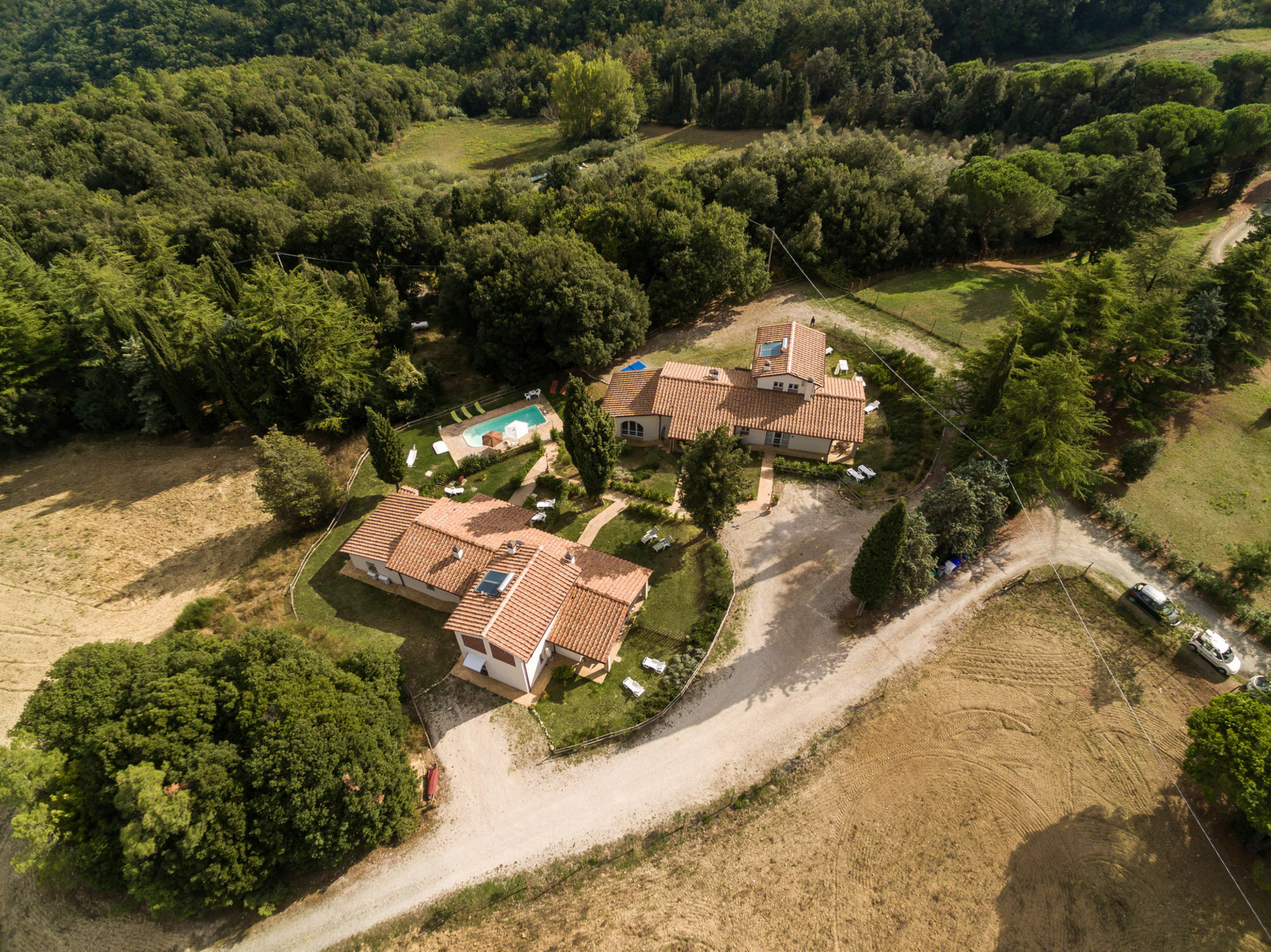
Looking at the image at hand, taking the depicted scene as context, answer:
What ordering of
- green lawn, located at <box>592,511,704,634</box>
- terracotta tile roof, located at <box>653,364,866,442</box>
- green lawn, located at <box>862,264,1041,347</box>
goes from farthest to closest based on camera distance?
green lawn, located at <box>862,264,1041,347</box> → terracotta tile roof, located at <box>653,364,866,442</box> → green lawn, located at <box>592,511,704,634</box>

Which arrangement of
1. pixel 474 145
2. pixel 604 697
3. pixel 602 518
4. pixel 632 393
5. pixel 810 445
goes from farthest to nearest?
1. pixel 474 145
2. pixel 632 393
3. pixel 810 445
4. pixel 602 518
5. pixel 604 697

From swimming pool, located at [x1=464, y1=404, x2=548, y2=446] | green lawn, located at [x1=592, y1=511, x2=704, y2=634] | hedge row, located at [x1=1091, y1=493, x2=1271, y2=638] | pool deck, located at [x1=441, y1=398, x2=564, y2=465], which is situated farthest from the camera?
swimming pool, located at [x1=464, y1=404, x2=548, y2=446]

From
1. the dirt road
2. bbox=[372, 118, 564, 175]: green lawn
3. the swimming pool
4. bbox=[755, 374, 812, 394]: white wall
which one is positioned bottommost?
the dirt road

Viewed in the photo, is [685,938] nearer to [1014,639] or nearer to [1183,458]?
[1014,639]

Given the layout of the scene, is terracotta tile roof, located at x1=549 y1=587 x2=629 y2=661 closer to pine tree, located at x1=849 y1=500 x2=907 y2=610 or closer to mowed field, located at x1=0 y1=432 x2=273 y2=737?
pine tree, located at x1=849 y1=500 x2=907 y2=610

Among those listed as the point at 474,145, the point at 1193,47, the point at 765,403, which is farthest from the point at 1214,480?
the point at 474,145

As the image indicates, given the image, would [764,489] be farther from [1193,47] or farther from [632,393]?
[1193,47]

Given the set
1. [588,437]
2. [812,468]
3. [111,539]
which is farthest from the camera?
[111,539]

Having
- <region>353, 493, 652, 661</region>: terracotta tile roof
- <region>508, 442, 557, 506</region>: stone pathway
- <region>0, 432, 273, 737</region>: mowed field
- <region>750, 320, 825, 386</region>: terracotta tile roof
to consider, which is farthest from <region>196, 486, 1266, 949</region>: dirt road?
<region>0, 432, 273, 737</region>: mowed field
